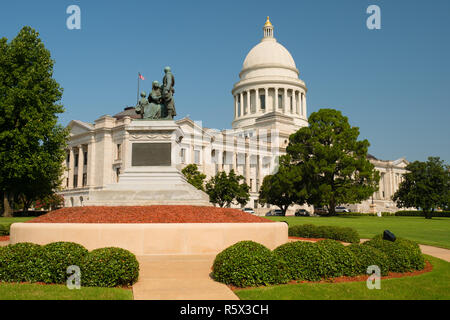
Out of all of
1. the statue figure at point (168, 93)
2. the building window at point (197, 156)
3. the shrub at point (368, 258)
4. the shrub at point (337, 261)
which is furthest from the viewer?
the building window at point (197, 156)

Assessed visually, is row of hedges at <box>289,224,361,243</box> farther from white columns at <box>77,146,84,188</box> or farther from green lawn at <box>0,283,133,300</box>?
white columns at <box>77,146,84,188</box>

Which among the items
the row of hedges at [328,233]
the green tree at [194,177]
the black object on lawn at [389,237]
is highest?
the green tree at [194,177]

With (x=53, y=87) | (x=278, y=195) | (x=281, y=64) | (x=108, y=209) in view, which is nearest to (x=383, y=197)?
(x=281, y=64)

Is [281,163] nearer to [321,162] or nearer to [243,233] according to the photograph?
[321,162]

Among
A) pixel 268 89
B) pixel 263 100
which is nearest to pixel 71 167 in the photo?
pixel 263 100

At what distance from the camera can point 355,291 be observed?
802cm

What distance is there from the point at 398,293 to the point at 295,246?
2552 millimetres

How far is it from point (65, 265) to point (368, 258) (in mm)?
7382

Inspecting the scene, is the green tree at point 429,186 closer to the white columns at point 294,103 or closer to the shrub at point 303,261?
the white columns at point 294,103

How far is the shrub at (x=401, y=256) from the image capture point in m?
10.6

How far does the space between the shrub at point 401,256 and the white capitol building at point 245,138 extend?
4554 cm

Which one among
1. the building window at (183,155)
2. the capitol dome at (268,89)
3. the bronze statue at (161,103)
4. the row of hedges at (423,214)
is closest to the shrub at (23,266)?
the bronze statue at (161,103)
